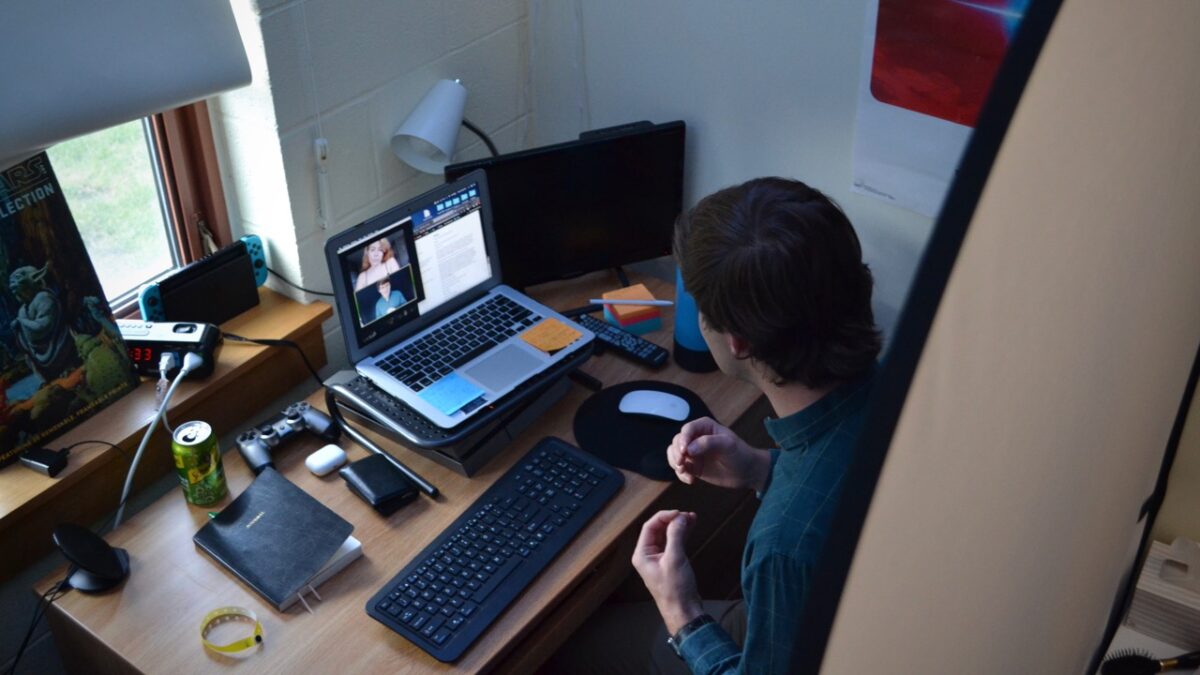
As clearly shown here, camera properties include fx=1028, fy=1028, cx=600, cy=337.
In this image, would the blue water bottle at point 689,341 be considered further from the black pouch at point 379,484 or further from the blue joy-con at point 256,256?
the blue joy-con at point 256,256

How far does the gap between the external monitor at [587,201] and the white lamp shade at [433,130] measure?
10 centimetres

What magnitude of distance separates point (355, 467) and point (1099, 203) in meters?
1.56

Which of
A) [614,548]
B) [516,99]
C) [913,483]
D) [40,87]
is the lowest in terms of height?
[614,548]

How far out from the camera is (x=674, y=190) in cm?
215

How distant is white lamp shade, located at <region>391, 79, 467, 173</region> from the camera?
1.94 metres

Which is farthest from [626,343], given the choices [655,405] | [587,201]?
[587,201]

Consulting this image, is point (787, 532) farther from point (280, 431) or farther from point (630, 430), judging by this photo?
point (280, 431)

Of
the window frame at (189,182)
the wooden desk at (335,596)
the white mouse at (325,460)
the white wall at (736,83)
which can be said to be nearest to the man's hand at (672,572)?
the wooden desk at (335,596)

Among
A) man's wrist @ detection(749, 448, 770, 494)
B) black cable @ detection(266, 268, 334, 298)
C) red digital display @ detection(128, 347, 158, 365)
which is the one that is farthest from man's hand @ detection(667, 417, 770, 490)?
red digital display @ detection(128, 347, 158, 365)

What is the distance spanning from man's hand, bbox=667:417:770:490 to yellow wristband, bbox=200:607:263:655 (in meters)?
0.66

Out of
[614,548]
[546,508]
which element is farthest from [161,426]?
[614,548]

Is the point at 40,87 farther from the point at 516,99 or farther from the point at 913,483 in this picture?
the point at 913,483

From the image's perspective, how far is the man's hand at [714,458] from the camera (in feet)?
5.26

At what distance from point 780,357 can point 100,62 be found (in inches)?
38.4
